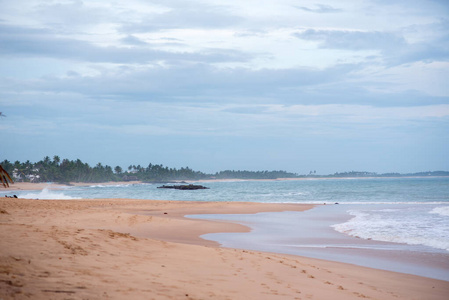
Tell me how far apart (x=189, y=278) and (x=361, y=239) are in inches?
444

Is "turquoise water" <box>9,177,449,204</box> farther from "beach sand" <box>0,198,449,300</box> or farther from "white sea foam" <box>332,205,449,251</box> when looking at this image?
"beach sand" <box>0,198,449,300</box>

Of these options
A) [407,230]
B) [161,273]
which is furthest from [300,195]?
[161,273]

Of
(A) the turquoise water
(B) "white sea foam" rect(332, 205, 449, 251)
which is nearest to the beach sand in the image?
(B) "white sea foam" rect(332, 205, 449, 251)

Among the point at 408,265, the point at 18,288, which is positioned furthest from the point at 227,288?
the point at 408,265

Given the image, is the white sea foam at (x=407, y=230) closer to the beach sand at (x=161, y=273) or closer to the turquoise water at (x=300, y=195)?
the beach sand at (x=161, y=273)

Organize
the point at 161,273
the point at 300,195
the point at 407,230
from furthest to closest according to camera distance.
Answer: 1. the point at 300,195
2. the point at 407,230
3. the point at 161,273

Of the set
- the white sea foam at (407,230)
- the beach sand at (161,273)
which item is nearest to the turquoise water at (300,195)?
the white sea foam at (407,230)

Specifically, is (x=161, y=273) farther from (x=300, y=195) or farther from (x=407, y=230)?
(x=300, y=195)

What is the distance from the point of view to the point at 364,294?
8266 mm

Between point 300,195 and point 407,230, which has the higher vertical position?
point 407,230

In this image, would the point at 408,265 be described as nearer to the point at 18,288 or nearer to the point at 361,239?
the point at 361,239

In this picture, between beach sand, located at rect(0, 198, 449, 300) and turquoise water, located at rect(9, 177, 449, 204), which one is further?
turquoise water, located at rect(9, 177, 449, 204)

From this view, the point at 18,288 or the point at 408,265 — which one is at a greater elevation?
the point at 18,288

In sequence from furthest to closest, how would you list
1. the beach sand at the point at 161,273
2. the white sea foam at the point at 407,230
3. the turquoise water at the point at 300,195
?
1. the turquoise water at the point at 300,195
2. the white sea foam at the point at 407,230
3. the beach sand at the point at 161,273
